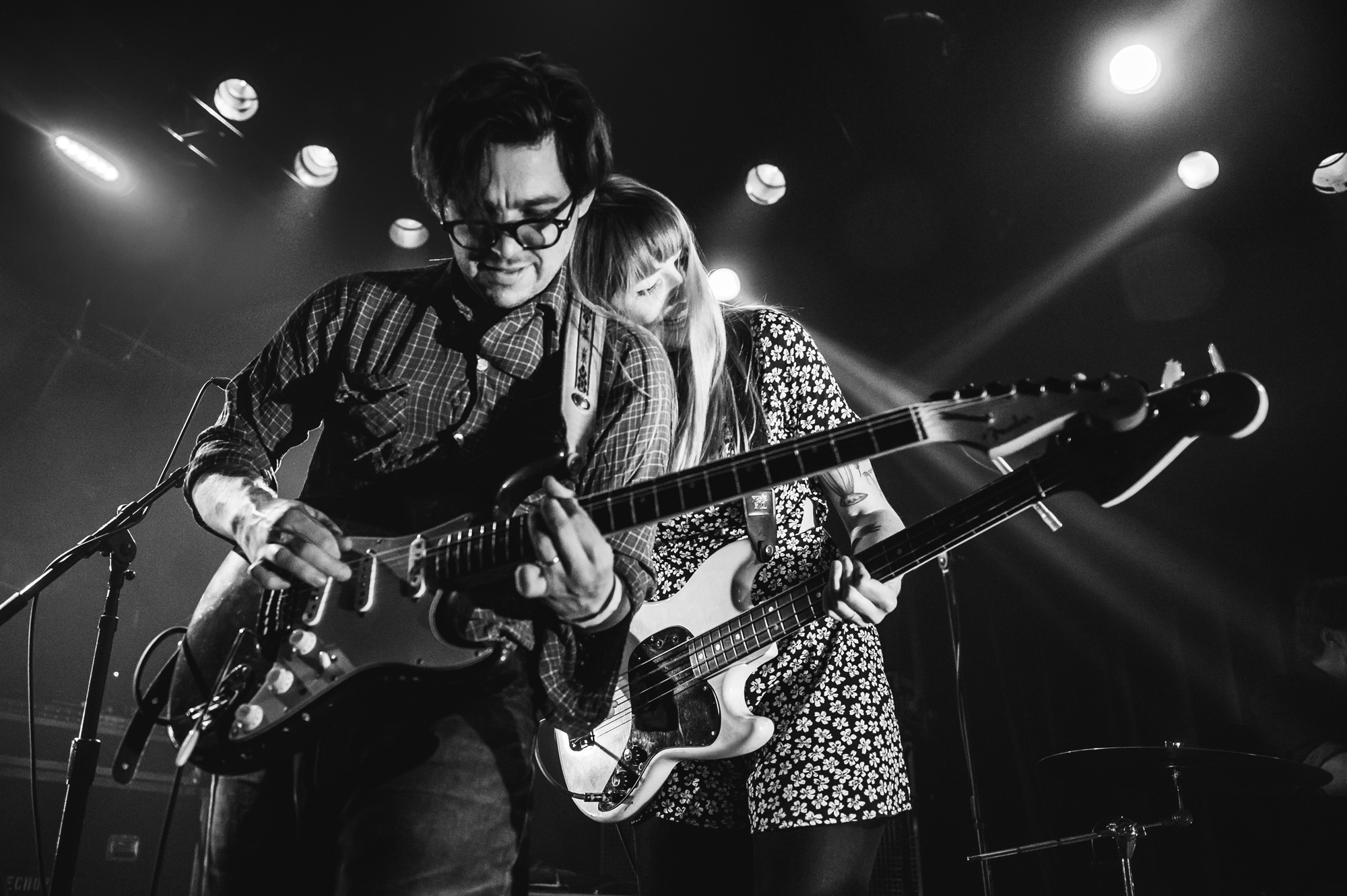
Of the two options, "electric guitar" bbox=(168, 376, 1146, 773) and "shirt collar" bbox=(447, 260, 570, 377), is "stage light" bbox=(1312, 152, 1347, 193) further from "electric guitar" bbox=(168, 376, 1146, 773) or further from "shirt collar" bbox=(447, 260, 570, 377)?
"shirt collar" bbox=(447, 260, 570, 377)

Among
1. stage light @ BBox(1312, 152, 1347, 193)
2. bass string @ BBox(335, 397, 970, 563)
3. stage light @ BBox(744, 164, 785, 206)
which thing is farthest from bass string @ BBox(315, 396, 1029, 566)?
stage light @ BBox(1312, 152, 1347, 193)

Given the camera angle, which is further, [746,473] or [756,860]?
[756,860]

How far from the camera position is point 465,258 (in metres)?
2.14

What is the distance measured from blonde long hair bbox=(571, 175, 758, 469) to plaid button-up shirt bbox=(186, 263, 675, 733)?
588 mm

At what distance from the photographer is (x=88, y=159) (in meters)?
6.27

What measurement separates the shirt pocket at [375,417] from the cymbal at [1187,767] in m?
3.65

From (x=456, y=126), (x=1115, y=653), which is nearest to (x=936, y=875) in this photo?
(x=1115, y=653)

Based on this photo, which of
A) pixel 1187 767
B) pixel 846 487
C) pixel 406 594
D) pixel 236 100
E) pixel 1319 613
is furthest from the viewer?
pixel 236 100

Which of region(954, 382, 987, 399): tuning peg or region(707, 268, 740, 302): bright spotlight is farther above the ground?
region(707, 268, 740, 302): bright spotlight

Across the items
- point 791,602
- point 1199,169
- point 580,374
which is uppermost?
point 1199,169

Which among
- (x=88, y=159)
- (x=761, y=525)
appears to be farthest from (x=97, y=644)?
(x=88, y=159)

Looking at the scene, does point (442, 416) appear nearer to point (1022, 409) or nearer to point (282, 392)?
point (282, 392)

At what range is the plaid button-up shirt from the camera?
1.73 metres

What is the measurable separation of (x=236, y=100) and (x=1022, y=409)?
235 inches
